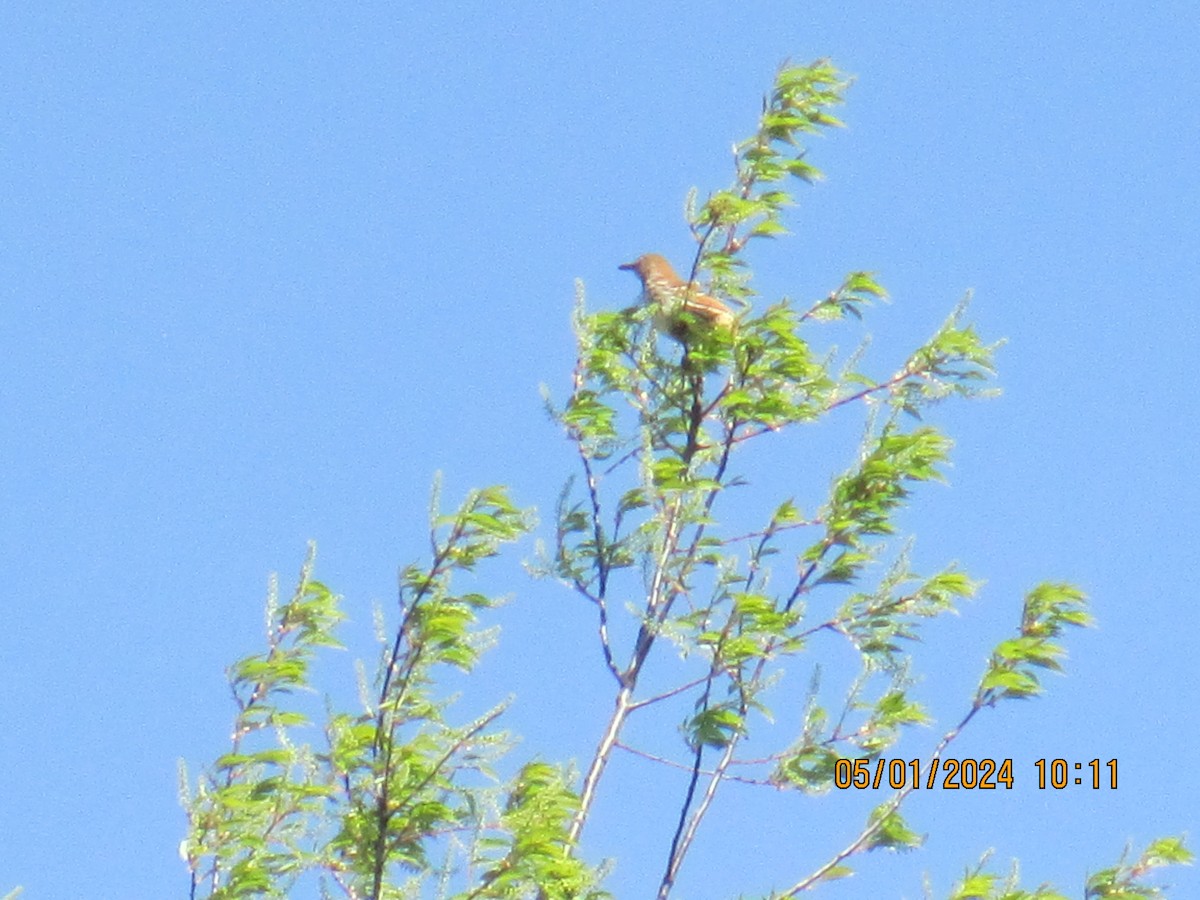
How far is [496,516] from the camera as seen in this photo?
5645mm

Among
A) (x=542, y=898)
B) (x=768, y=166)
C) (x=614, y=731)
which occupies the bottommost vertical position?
(x=542, y=898)

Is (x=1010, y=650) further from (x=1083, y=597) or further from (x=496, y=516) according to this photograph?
(x=496, y=516)

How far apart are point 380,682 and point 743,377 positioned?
2.10 meters

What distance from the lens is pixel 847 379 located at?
23.9 ft

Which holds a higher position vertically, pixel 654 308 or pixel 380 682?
pixel 654 308

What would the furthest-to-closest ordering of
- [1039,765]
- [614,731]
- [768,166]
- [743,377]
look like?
[1039,765] → [768,166] → [743,377] → [614,731]

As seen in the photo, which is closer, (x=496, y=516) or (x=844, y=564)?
(x=496, y=516)

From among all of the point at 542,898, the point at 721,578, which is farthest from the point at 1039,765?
the point at 542,898

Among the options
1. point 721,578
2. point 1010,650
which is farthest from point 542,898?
point 1010,650

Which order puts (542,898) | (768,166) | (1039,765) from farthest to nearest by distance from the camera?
(1039,765) < (768,166) < (542,898)

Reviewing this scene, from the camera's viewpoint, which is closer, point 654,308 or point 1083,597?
point 1083,597

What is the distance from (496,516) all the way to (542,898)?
1.10m

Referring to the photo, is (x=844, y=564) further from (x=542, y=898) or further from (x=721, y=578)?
(x=542, y=898)

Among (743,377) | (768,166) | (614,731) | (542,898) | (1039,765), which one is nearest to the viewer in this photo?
(542,898)
